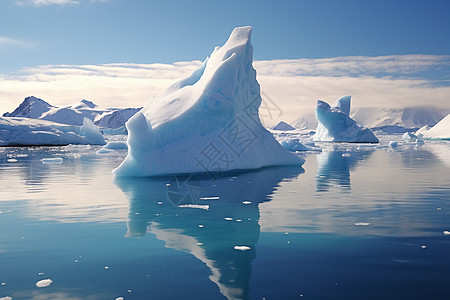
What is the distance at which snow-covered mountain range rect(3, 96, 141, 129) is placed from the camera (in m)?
109

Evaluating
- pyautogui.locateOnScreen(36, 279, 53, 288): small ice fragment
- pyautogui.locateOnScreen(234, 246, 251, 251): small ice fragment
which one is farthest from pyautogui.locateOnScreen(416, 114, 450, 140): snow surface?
pyautogui.locateOnScreen(36, 279, 53, 288): small ice fragment

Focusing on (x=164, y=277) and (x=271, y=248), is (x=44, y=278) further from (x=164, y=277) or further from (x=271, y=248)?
(x=271, y=248)

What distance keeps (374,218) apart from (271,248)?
2.69 m

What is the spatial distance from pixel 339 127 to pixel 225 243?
48.5 metres

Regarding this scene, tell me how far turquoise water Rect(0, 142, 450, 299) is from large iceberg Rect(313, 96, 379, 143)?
40.8m

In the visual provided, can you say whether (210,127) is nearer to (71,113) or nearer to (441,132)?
(441,132)

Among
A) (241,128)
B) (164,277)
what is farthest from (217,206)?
(241,128)

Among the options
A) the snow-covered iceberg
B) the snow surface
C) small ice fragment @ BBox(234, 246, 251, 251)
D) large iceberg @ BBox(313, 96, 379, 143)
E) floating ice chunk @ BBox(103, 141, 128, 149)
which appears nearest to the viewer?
small ice fragment @ BBox(234, 246, 251, 251)

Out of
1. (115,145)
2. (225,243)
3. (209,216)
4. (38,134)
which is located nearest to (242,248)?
(225,243)

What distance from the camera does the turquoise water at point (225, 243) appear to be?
4.10m

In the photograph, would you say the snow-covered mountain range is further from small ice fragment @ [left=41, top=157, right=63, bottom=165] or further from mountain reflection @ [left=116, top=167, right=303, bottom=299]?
mountain reflection @ [left=116, top=167, right=303, bottom=299]

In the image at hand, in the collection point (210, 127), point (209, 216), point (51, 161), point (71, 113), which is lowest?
point (209, 216)

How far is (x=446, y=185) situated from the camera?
38.4 feet

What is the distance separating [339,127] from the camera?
51.9 metres
